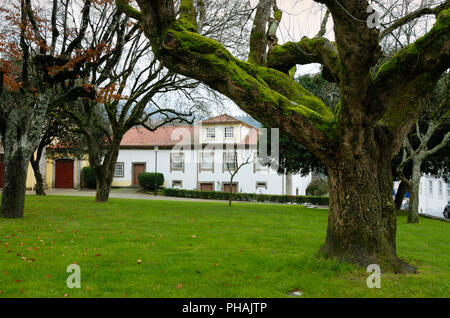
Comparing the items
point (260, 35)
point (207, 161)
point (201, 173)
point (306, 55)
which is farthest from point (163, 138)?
point (306, 55)

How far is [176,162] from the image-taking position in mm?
41375

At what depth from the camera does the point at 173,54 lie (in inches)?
232

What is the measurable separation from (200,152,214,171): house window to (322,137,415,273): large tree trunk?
34525 millimetres

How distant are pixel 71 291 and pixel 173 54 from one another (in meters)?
3.80

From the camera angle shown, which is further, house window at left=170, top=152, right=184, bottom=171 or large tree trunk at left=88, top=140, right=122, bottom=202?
house window at left=170, top=152, right=184, bottom=171

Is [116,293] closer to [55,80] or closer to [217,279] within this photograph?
[217,279]

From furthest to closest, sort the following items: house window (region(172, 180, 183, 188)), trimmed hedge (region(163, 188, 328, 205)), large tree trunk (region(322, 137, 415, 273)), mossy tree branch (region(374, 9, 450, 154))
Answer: house window (region(172, 180, 183, 188)) → trimmed hedge (region(163, 188, 328, 205)) → large tree trunk (region(322, 137, 415, 273)) → mossy tree branch (region(374, 9, 450, 154))

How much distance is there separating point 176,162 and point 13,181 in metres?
29.8

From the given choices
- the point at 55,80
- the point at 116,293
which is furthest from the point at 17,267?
the point at 55,80

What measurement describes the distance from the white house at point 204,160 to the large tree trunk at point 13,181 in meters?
26.6

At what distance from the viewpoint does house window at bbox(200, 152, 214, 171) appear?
133 feet

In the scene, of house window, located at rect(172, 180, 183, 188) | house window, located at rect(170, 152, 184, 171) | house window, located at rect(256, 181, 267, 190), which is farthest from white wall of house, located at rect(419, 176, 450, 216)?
house window, located at rect(170, 152, 184, 171)

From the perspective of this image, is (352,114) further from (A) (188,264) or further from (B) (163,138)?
(B) (163,138)

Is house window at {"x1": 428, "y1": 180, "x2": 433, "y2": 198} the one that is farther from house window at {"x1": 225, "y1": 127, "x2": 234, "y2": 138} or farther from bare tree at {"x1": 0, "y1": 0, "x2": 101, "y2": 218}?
bare tree at {"x1": 0, "y1": 0, "x2": 101, "y2": 218}
